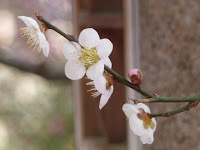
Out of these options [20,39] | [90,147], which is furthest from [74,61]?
[20,39]

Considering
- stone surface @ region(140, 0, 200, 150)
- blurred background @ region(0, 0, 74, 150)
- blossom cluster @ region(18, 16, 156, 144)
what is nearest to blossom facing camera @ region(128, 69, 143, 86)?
blossom cluster @ region(18, 16, 156, 144)

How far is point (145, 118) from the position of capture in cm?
29

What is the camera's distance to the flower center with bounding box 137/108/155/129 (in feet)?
0.95

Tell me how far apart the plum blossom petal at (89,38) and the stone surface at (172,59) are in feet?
1.72

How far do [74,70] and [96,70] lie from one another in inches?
1.0

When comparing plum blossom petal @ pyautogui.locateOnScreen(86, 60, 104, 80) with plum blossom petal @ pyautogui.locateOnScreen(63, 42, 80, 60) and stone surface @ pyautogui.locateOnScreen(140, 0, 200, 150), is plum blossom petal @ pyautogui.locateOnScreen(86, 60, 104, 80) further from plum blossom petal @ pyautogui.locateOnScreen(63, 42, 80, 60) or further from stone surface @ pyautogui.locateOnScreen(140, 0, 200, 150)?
stone surface @ pyautogui.locateOnScreen(140, 0, 200, 150)

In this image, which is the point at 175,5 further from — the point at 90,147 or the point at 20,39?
the point at 20,39

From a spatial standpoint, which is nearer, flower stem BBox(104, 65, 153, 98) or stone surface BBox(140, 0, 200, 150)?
flower stem BBox(104, 65, 153, 98)

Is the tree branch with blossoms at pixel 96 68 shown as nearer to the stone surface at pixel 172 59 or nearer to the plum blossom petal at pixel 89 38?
the plum blossom petal at pixel 89 38

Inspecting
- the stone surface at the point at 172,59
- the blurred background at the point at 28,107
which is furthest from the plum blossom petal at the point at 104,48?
the blurred background at the point at 28,107

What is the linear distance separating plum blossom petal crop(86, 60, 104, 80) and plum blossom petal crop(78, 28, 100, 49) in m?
0.02

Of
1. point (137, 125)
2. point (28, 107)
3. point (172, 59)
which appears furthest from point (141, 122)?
point (28, 107)

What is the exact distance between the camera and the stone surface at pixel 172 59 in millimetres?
777

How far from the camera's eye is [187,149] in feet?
2.63
